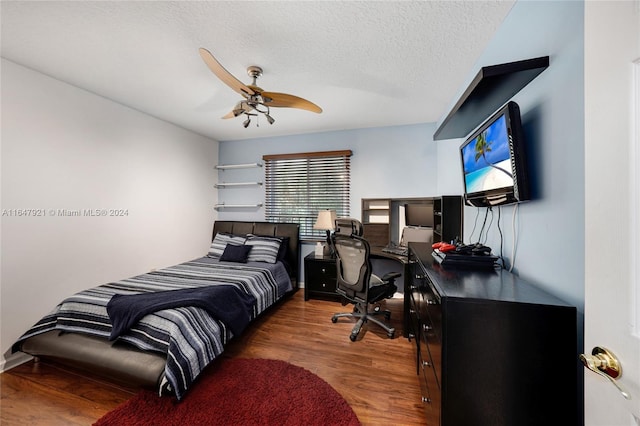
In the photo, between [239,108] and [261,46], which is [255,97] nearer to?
[239,108]

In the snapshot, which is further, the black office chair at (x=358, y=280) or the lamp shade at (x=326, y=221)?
the lamp shade at (x=326, y=221)

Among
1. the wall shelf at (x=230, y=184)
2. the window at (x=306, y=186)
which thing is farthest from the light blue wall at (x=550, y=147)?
the wall shelf at (x=230, y=184)

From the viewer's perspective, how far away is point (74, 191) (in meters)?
2.51

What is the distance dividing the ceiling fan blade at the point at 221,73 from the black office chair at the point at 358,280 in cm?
164

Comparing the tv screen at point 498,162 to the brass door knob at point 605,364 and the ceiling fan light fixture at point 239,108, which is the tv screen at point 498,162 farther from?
the ceiling fan light fixture at point 239,108

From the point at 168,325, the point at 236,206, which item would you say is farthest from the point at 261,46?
the point at 236,206

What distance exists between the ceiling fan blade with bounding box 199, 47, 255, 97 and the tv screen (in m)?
1.78

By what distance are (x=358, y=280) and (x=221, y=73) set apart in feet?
7.30

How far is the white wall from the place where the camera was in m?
2.10

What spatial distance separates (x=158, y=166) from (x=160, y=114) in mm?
722

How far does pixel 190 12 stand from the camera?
1.57 m

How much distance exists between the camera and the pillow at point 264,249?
350 centimetres

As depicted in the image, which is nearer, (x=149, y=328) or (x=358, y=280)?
(x=149, y=328)

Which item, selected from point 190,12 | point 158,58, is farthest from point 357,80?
point 158,58
